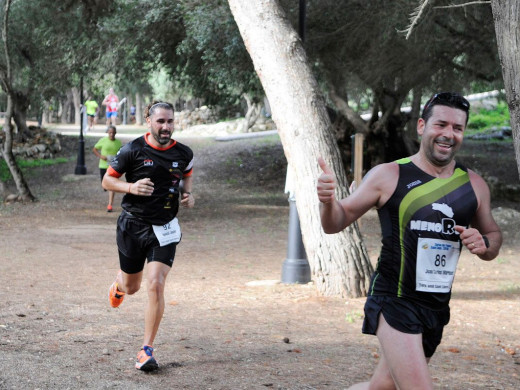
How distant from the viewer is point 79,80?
82.0 ft

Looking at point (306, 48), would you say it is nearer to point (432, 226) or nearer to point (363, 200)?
point (363, 200)

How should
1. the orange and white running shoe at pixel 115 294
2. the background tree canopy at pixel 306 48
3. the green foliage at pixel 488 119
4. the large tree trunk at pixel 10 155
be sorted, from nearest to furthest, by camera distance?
the orange and white running shoe at pixel 115 294, the background tree canopy at pixel 306 48, the large tree trunk at pixel 10 155, the green foliage at pixel 488 119

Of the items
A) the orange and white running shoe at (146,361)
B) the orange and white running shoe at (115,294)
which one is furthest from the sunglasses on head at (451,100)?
the orange and white running shoe at (115,294)

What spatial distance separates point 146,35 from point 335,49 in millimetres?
5216

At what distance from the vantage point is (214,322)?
317 inches

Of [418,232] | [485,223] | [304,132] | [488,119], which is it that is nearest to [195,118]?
[488,119]

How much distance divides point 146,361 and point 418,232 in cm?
289

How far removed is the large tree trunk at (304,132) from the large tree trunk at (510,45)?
4122mm

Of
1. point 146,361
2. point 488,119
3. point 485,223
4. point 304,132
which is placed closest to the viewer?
point 485,223

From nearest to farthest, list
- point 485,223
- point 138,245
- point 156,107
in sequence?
point 485,223 < point 156,107 < point 138,245

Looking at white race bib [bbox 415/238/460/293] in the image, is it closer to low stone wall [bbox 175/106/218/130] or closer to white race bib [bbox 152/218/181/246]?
white race bib [bbox 152/218/181/246]

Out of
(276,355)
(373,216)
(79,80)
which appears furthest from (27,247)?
Answer: (79,80)

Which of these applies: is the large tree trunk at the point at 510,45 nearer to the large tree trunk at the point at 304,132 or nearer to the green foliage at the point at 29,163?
the large tree trunk at the point at 304,132

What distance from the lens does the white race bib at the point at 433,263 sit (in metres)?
3.83
